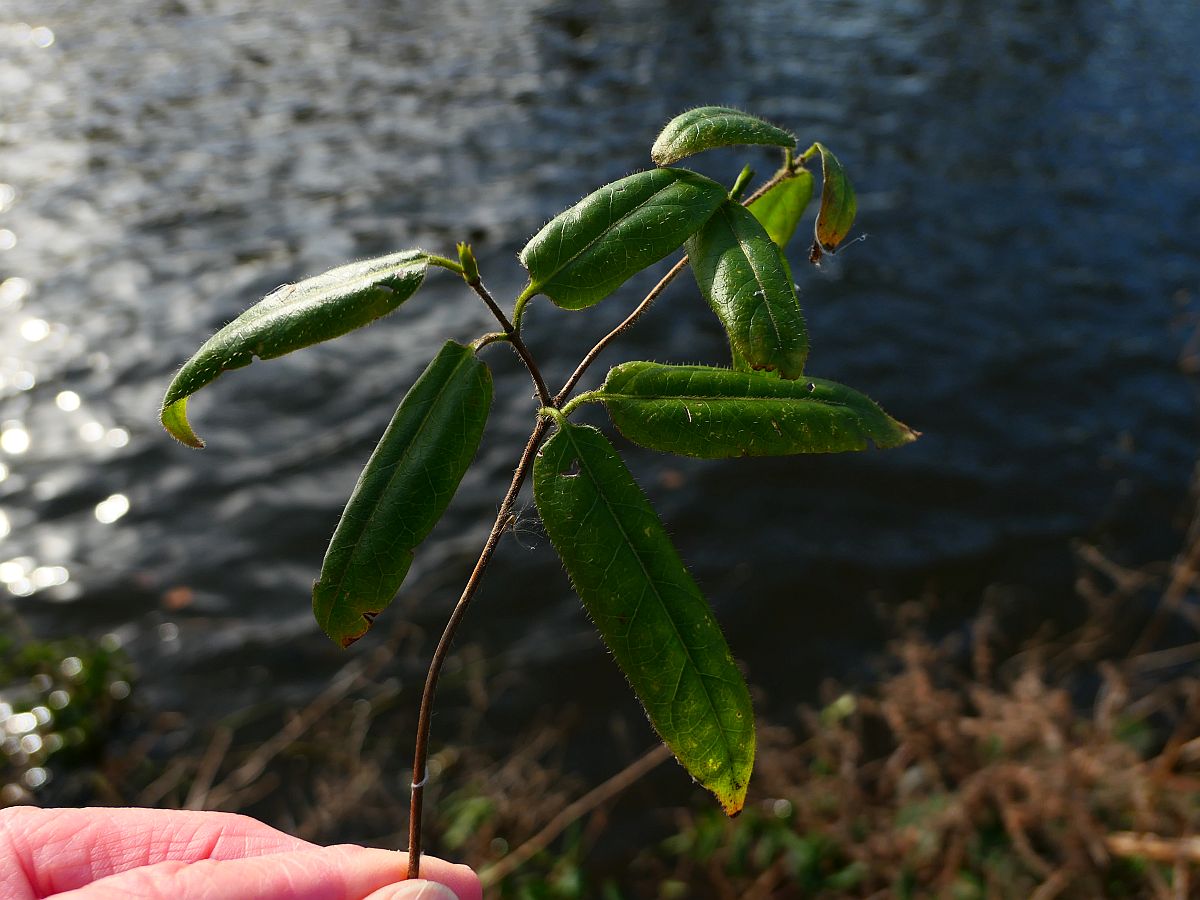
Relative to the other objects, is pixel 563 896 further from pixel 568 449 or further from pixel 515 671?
pixel 568 449

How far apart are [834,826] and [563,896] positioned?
1.04m

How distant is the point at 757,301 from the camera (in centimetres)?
111

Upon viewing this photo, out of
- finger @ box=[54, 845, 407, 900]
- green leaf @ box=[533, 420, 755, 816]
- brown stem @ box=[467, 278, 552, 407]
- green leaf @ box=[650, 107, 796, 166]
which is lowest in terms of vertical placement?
finger @ box=[54, 845, 407, 900]

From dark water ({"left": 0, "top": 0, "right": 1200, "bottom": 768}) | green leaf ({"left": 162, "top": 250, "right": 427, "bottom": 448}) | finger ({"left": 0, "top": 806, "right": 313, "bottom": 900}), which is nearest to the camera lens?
green leaf ({"left": 162, "top": 250, "right": 427, "bottom": 448})

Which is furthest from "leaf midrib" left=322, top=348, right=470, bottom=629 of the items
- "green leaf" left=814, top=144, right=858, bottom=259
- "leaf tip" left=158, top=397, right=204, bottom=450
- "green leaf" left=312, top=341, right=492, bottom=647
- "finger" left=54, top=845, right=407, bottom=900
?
"finger" left=54, top=845, right=407, bottom=900

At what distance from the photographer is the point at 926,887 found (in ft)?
11.7

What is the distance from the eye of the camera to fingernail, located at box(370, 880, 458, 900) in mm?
1431

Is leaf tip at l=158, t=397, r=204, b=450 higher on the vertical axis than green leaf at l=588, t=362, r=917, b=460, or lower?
higher

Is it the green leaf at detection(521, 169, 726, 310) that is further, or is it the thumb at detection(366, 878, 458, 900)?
the thumb at detection(366, 878, 458, 900)

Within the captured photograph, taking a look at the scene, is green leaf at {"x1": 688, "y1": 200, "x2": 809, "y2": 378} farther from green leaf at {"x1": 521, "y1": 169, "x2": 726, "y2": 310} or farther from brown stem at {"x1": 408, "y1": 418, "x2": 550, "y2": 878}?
brown stem at {"x1": 408, "y1": 418, "x2": 550, "y2": 878}

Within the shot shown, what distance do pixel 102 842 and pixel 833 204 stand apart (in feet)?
5.23

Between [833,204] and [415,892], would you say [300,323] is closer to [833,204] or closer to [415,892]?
[833,204]

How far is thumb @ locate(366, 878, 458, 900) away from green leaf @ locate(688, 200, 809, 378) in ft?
2.87

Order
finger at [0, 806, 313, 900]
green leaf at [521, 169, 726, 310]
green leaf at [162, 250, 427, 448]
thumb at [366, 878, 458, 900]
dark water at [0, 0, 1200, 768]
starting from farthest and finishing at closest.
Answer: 1. dark water at [0, 0, 1200, 768]
2. finger at [0, 806, 313, 900]
3. thumb at [366, 878, 458, 900]
4. green leaf at [521, 169, 726, 310]
5. green leaf at [162, 250, 427, 448]
